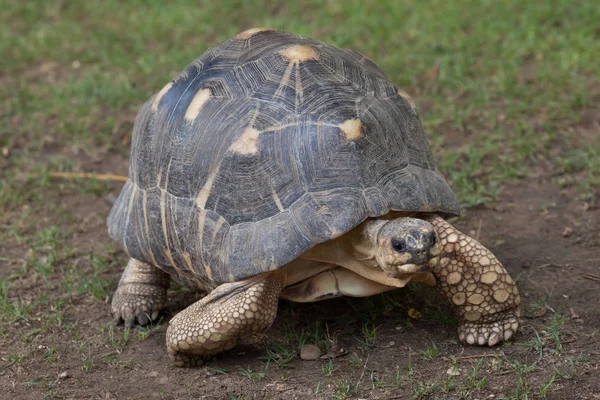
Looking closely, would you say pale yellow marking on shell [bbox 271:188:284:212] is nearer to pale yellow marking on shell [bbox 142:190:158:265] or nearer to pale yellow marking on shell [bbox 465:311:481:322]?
pale yellow marking on shell [bbox 142:190:158:265]

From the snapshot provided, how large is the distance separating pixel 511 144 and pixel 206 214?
2452 millimetres

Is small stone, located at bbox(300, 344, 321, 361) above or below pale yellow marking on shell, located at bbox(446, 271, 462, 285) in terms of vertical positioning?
below

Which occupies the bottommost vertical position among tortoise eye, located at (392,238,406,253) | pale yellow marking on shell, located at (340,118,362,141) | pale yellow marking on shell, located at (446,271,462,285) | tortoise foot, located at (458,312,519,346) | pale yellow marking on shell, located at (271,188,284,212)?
tortoise foot, located at (458,312,519,346)

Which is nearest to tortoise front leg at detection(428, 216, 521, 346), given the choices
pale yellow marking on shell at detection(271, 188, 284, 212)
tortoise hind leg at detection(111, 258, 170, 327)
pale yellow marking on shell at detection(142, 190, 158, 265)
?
pale yellow marking on shell at detection(271, 188, 284, 212)

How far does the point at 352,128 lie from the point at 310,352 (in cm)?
93

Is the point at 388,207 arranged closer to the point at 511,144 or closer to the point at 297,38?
the point at 297,38

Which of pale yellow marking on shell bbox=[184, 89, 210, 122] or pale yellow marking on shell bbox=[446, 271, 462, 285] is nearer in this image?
pale yellow marking on shell bbox=[446, 271, 462, 285]

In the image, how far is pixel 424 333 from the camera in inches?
144

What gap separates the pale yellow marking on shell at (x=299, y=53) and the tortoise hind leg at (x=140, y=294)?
47.1 inches

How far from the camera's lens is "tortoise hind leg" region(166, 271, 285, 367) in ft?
11.1

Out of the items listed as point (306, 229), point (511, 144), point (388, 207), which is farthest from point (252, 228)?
point (511, 144)

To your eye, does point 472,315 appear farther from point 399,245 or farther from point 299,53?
point 299,53

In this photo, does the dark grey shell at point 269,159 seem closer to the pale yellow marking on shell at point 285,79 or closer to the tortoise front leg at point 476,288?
the pale yellow marking on shell at point 285,79

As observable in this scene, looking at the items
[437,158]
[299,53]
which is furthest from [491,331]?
[437,158]
